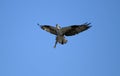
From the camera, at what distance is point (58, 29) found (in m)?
31.2

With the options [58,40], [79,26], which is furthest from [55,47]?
[79,26]

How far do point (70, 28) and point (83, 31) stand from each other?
1.08 metres

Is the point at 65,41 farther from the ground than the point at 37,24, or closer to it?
closer to it

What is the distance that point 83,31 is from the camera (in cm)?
3145

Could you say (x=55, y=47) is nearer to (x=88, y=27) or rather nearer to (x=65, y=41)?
(x=65, y=41)

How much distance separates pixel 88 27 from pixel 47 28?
3475mm

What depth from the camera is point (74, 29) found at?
31641 millimetres

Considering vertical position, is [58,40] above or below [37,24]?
below

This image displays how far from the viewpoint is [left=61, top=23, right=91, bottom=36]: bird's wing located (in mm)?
31225

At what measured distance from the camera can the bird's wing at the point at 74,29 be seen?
31.2 meters

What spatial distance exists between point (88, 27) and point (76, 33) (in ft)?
4.50

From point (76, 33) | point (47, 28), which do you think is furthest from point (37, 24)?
point (76, 33)

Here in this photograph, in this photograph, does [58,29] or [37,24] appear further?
[37,24]

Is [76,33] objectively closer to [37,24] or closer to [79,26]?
[79,26]
